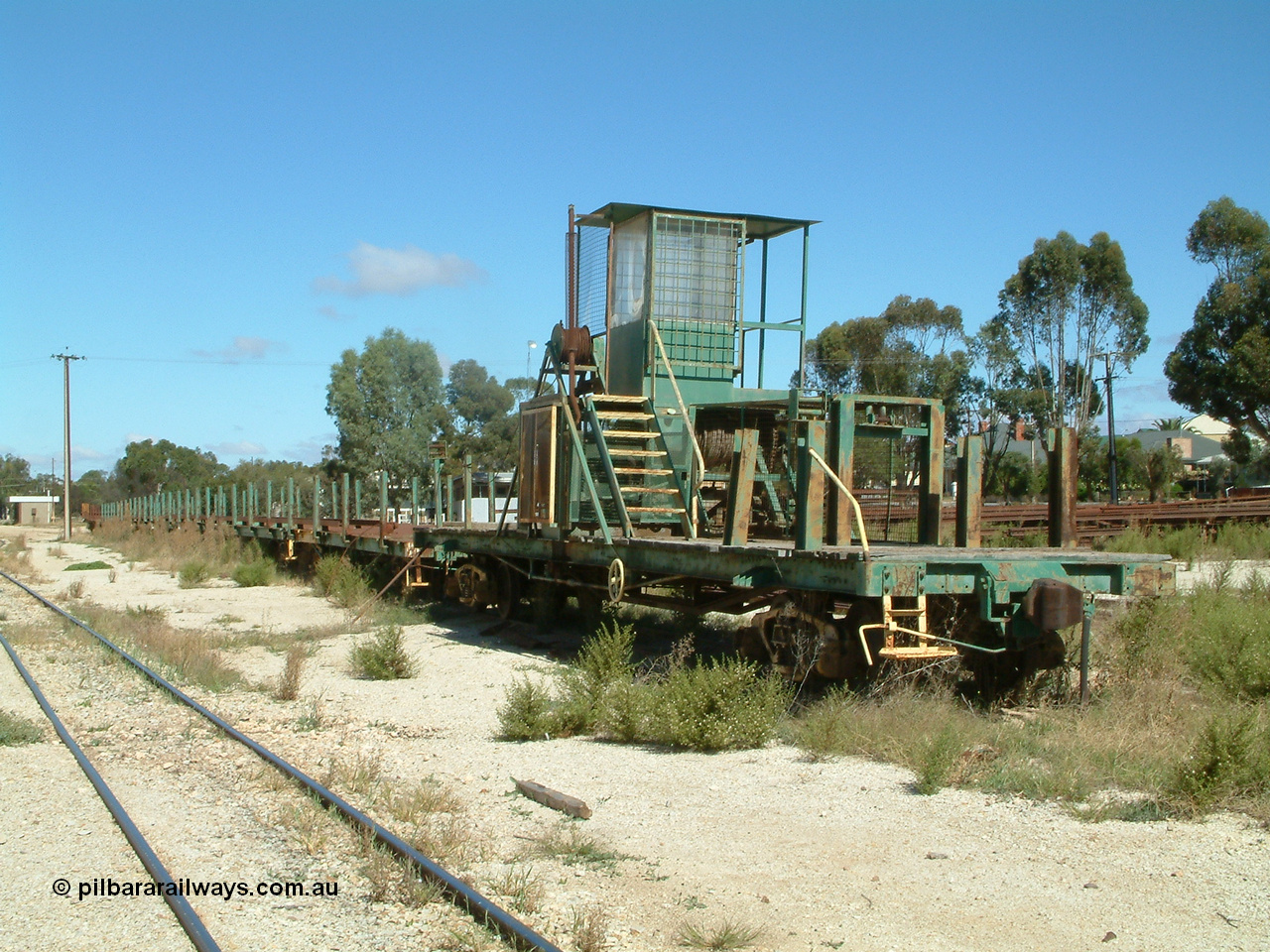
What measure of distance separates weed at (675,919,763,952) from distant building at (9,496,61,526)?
363 ft

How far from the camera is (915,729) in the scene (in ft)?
24.2

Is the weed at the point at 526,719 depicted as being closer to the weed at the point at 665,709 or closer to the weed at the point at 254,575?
the weed at the point at 665,709

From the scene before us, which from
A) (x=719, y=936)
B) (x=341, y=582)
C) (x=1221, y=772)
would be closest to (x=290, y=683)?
(x=719, y=936)

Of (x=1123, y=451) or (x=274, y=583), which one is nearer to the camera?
(x=274, y=583)

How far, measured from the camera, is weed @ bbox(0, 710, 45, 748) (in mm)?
8266

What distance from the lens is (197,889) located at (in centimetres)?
509

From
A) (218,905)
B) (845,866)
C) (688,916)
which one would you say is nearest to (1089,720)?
(845,866)

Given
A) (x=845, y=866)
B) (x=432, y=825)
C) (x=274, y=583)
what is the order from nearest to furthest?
1. (x=845, y=866)
2. (x=432, y=825)
3. (x=274, y=583)

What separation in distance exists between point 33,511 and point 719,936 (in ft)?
421

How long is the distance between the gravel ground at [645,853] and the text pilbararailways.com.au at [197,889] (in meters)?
0.07

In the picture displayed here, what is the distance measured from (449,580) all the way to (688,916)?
11864mm

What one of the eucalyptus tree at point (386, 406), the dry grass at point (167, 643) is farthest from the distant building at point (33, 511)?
the dry grass at point (167, 643)

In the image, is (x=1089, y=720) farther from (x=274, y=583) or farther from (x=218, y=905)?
(x=274, y=583)

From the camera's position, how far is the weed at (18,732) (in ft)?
27.1
